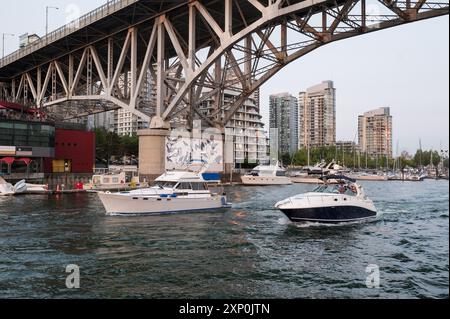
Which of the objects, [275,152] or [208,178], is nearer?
[208,178]

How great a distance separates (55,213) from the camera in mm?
27391

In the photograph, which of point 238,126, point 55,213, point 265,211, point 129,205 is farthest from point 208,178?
point 238,126

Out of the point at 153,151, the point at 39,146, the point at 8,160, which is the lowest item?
the point at 8,160

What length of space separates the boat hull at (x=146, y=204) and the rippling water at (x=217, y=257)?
1076 millimetres

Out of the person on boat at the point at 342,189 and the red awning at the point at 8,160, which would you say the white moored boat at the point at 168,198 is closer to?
the person on boat at the point at 342,189

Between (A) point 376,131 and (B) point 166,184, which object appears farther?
(A) point 376,131

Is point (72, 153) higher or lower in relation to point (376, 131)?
lower

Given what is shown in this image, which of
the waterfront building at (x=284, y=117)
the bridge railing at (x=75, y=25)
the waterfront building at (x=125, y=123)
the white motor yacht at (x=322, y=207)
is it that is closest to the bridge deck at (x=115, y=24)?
the bridge railing at (x=75, y=25)

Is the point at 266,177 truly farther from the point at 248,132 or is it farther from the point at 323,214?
the point at 323,214

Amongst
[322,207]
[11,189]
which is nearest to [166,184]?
[322,207]

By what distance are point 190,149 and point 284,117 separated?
132884 millimetres

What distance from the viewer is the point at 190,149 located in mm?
52625
